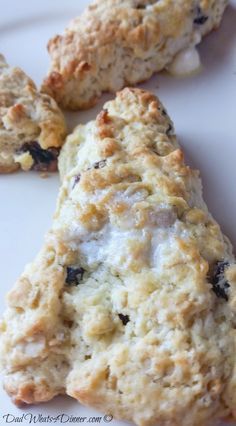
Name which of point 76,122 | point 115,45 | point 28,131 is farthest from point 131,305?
point 115,45

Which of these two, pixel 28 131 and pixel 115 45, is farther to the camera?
pixel 115 45

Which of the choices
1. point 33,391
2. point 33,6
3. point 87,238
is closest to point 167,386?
point 33,391

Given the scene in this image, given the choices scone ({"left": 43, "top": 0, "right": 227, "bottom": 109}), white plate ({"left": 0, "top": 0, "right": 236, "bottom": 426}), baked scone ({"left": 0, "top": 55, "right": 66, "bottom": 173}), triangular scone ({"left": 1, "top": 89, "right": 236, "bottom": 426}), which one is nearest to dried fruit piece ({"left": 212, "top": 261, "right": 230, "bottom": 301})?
triangular scone ({"left": 1, "top": 89, "right": 236, "bottom": 426})

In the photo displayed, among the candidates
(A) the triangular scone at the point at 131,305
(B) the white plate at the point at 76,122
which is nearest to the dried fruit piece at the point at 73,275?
(A) the triangular scone at the point at 131,305

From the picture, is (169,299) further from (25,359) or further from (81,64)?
(81,64)

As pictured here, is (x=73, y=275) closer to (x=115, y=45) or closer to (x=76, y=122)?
(x=76, y=122)

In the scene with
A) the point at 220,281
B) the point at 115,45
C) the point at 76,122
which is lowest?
the point at 220,281

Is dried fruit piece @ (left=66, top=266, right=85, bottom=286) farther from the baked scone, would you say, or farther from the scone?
the scone
